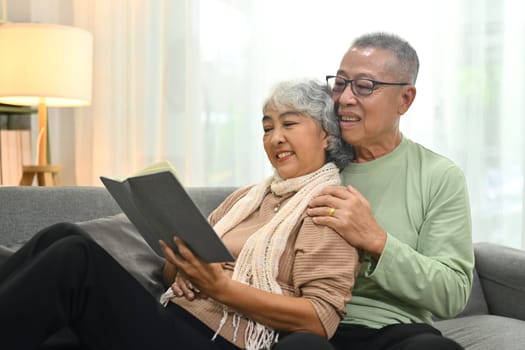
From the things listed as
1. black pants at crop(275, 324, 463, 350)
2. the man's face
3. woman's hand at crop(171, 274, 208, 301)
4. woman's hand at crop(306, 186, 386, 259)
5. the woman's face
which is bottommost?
black pants at crop(275, 324, 463, 350)

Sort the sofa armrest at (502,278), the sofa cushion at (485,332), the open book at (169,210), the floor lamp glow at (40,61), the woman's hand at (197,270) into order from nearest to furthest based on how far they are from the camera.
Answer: the open book at (169,210)
the woman's hand at (197,270)
the sofa cushion at (485,332)
the sofa armrest at (502,278)
the floor lamp glow at (40,61)

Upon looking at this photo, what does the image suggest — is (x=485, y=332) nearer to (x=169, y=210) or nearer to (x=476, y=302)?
(x=476, y=302)

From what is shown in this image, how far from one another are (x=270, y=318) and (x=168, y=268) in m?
0.52

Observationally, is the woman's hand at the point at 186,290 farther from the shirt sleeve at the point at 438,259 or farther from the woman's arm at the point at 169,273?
the shirt sleeve at the point at 438,259

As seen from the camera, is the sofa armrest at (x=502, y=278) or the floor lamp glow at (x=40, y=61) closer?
the sofa armrest at (x=502, y=278)

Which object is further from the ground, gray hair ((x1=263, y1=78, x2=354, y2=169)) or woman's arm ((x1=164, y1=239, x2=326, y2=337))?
gray hair ((x1=263, y1=78, x2=354, y2=169))

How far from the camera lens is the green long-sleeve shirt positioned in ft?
5.40

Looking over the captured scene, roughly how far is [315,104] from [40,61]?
1.56 metres

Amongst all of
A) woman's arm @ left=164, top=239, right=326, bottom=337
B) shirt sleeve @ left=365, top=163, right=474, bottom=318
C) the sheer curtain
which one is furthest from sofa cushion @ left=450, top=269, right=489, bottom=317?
woman's arm @ left=164, top=239, right=326, bottom=337

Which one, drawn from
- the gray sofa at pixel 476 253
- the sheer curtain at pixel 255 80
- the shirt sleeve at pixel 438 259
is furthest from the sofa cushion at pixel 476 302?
the shirt sleeve at pixel 438 259

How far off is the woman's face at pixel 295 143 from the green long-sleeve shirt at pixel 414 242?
0.15m

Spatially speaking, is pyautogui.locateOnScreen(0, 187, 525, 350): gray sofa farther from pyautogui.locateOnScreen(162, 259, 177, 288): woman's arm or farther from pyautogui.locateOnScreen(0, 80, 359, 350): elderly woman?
pyautogui.locateOnScreen(0, 80, 359, 350): elderly woman

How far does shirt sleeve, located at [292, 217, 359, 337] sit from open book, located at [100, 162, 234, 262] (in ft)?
0.71

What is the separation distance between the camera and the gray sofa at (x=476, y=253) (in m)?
2.15
